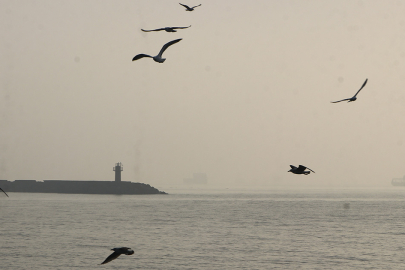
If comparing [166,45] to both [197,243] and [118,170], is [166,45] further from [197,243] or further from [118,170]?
[118,170]

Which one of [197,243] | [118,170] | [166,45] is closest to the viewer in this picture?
[166,45]

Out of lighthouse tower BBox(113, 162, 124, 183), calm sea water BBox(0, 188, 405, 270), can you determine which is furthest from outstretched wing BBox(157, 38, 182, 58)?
lighthouse tower BBox(113, 162, 124, 183)

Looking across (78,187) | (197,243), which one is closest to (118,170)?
(78,187)

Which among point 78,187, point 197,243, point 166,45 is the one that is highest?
point 166,45

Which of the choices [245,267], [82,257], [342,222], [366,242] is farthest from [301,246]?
[342,222]

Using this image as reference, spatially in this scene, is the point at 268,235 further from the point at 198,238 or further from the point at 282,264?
the point at 282,264

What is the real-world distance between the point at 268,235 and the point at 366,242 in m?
12.7

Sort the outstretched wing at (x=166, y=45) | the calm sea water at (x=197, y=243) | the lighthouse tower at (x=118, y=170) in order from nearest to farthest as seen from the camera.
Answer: the outstretched wing at (x=166, y=45) → the calm sea water at (x=197, y=243) → the lighthouse tower at (x=118, y=170)

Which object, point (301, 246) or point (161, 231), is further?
point (161, 231)

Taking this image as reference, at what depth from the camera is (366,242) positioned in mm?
59594

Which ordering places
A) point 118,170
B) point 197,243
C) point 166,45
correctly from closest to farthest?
point 166,45
point 197,243
point 118,170

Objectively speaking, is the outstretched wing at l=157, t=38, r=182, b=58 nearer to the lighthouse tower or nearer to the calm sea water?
the calm sea water

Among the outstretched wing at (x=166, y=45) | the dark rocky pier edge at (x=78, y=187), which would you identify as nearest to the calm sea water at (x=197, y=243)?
the outstretched wing at (x=166, y=45)

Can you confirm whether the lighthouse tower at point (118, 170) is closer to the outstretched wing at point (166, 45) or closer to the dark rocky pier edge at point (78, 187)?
the dark rocky pier edge at point (78, 187)
